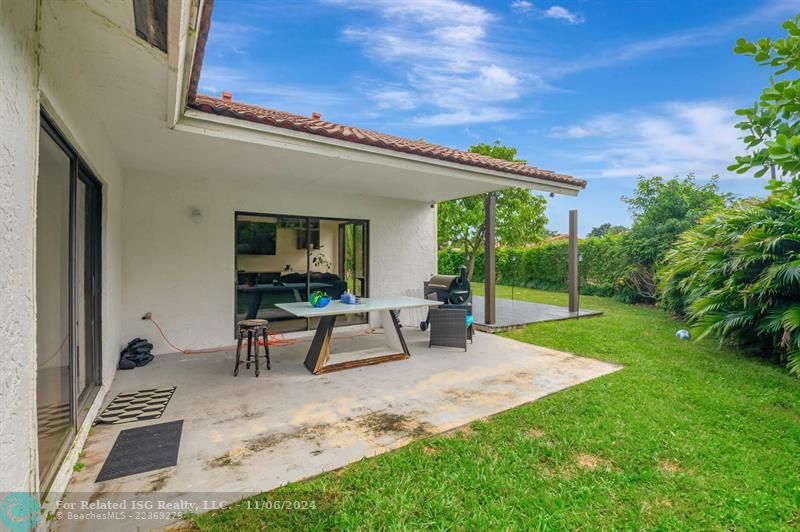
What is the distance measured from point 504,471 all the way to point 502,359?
10.3ft

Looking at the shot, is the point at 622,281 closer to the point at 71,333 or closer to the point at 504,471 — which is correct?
the point at 504,471

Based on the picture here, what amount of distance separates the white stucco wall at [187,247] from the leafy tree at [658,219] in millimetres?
11339

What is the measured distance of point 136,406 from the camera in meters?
3.90

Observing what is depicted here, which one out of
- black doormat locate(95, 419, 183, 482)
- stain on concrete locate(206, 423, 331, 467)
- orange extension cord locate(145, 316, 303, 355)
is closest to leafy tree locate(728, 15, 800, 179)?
stain on concrete locate(206, 423, 331, 467)

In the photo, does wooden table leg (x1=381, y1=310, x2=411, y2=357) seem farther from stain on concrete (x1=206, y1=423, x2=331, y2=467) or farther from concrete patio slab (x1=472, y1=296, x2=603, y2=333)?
concrete patio slab (x1=472, y1=296, x2=603, y2=333)

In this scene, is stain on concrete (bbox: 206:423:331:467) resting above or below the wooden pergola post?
below

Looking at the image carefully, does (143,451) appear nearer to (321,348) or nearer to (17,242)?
(17,242)

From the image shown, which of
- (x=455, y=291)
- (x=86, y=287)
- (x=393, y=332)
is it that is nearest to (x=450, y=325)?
(x=455, y=291)

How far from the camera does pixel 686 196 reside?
12.3m

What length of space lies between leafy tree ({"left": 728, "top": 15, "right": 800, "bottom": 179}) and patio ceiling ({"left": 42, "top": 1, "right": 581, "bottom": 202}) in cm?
265

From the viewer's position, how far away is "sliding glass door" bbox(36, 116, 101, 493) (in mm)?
2309

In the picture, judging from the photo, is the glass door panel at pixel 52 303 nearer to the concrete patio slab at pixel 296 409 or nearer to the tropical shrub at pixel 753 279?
the concrete patio slab at pixel 296 409

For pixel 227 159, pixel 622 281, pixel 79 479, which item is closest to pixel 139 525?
pixel 79 479

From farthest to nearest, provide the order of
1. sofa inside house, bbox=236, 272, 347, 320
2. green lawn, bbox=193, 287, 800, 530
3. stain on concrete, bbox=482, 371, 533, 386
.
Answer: sofa inside house, bbox=236, 272, 347, 320 < stain on concrete, bbox=482, 371, 533, 386 < green lawn, bbox=193, 287, 800, 530
